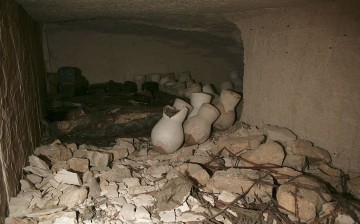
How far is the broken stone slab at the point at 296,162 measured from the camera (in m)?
2.64

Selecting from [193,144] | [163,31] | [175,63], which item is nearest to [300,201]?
[193,144]

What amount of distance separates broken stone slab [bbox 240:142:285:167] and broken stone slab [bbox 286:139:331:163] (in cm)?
18

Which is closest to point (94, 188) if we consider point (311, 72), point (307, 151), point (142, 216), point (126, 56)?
point (142, 216)

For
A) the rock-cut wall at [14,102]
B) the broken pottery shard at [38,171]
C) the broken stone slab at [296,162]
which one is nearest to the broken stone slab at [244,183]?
the broken stone slab at [296,162]

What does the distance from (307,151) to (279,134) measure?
1.14 ft

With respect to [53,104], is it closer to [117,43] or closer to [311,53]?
[117,43]

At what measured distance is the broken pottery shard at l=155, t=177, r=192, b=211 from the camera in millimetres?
2160

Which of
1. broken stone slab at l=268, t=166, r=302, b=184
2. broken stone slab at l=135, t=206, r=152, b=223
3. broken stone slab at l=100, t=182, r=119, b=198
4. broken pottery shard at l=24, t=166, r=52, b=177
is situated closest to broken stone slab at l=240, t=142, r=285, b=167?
broken stone slab at l=268, t=166, r=302, b=184

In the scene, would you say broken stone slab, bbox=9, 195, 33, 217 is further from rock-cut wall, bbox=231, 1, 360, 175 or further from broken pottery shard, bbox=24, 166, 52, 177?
rock-cut wall, bbox=231, 1, 360, 175

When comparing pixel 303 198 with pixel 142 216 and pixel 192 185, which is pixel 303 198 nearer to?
pixel 192 185

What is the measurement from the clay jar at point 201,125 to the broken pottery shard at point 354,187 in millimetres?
1533

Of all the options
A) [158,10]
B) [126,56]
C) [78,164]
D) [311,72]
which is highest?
[158,10]

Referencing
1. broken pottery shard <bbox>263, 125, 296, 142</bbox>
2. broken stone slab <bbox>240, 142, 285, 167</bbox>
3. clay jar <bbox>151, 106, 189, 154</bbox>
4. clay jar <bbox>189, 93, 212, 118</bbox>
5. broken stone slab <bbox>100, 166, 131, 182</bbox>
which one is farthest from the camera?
clay jar <bbox>189, 93, 212, 118</bbox>

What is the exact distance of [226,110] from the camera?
362cm
